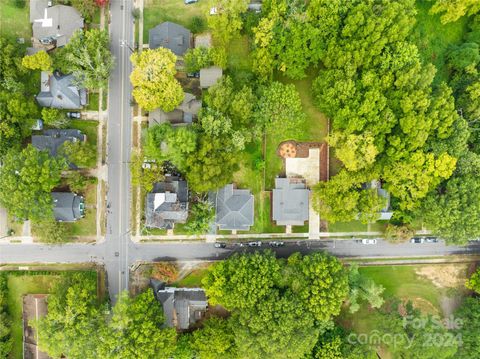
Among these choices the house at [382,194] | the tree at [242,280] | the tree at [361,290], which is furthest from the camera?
the house at [382,194]

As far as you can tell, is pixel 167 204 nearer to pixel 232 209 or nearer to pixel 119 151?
pixel 232 209

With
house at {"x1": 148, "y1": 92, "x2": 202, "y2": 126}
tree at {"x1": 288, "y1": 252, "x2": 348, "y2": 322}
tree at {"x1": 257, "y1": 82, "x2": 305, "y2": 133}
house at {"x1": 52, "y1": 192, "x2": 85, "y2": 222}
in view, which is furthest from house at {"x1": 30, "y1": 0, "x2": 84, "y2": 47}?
tree at {"x1": 288, "y1": 252, "x2": 348, "y2": 322}

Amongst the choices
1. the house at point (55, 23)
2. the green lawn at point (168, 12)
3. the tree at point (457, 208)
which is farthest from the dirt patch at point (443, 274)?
the house at point (55, 23)

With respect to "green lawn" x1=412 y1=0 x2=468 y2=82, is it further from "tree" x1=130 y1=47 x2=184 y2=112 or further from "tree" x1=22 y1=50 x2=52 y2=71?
"tree" x1=22 y1=50 x2=52 y2=71

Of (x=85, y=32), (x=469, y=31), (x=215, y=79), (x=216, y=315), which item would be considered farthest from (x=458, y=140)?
(x=85, y=32)

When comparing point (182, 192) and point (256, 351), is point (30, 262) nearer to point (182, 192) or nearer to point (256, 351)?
point (182, 192)

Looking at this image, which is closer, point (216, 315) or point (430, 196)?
point (430, 196)

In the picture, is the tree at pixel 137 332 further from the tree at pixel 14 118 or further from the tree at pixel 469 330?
the tree at pixel 469 330
